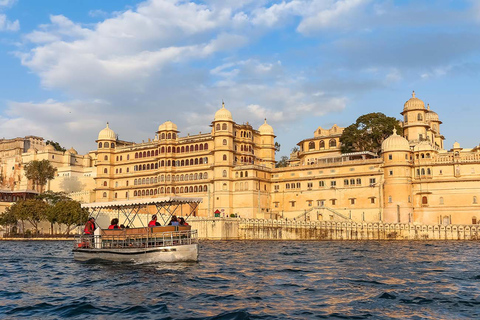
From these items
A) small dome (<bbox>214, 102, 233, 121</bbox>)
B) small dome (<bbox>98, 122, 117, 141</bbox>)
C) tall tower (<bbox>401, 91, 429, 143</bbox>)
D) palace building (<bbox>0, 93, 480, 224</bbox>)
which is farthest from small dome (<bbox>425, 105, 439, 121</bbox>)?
small dome (<bbox>98, 122, 117, 141</bbox>)

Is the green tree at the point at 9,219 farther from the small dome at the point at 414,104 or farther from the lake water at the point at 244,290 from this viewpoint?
the small dome at the point at 414,104

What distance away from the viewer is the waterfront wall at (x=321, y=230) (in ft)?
196

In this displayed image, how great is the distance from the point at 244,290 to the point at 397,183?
175ft

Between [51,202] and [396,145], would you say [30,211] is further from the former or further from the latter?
[396,145]

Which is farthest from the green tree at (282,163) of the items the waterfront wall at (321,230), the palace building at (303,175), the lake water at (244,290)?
the lake water at (244,290)

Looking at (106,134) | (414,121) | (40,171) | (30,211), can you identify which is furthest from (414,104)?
(40,171)

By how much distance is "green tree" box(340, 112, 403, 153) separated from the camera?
3140 inches

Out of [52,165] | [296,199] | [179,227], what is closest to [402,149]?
[296,199]

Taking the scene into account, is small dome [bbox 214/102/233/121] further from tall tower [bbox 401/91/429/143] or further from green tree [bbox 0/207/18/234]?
green tree [bbox 0/207/18/234]

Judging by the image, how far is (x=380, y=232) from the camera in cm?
6128

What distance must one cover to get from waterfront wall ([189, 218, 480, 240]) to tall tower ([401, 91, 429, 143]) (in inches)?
835

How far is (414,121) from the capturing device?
7906 centimetres

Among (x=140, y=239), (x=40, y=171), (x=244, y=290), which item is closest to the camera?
(x=244, y=290)

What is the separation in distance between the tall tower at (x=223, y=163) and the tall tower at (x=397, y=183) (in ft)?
77.6
